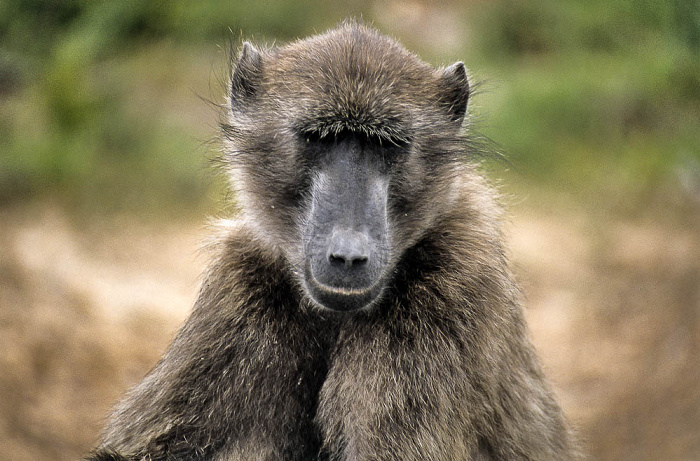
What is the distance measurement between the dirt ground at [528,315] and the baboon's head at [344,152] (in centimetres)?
327

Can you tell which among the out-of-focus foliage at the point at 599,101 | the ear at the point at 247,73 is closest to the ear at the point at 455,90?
the ear at the point at 247,73

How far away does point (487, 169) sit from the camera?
245 inches

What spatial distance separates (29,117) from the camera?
31.8ft

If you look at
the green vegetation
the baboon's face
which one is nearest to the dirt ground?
the green vegetation

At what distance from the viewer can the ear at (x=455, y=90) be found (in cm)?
402

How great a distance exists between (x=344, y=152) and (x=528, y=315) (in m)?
4.78

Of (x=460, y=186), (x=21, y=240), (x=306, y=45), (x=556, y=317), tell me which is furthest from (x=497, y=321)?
(x=21, y=240)

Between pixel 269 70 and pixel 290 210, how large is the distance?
705 mm

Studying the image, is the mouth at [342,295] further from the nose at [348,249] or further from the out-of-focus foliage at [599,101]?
the out-of-focus foliage at [599,101]

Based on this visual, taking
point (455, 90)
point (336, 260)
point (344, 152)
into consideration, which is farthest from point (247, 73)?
point (336, 260)

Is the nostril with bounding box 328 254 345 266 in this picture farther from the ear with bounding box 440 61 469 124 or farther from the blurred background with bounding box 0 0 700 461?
the blurred background with bounding box 0 0 700 461

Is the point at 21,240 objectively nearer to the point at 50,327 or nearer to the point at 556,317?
the point at 50,327

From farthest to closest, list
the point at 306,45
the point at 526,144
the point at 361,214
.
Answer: the point at 526,144 < the point at 306,45 < the point at 361,214

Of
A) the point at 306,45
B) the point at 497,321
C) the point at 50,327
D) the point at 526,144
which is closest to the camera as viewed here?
the point at 497,321
